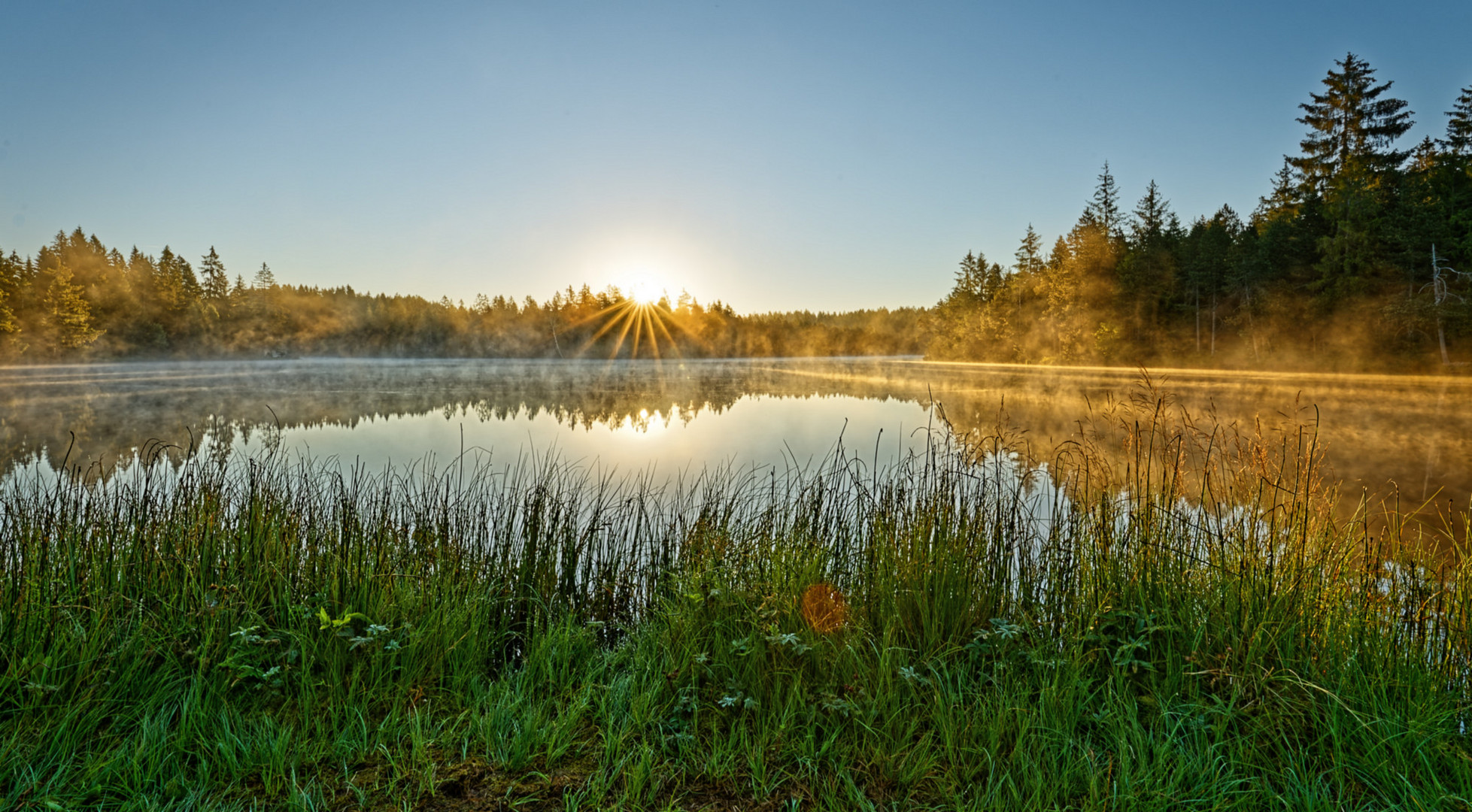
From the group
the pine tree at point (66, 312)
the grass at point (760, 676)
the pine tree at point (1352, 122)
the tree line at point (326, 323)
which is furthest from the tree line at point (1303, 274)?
the pine tree at point (66, 312)

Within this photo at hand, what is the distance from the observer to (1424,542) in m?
5.85

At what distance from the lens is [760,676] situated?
2.48 metres

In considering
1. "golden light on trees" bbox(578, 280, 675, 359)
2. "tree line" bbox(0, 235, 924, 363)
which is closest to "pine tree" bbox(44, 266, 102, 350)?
"tree line" bbox(0, 235, 924, 363)

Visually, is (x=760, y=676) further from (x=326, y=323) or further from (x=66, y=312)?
(x=326, y=323)

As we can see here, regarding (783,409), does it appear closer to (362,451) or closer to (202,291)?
(362,451)

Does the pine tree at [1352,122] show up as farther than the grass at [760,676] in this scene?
Yes

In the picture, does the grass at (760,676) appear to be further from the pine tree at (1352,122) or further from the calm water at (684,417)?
the pine tree at (1352,122)

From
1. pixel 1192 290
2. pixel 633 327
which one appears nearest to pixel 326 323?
pixel 633 327

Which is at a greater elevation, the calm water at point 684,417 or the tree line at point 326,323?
the tree line at point 326,323

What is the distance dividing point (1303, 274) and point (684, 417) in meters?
31.4

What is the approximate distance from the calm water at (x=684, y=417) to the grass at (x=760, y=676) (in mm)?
990

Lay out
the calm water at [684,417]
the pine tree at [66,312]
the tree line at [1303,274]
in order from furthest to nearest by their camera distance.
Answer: the pine tree at [66,312] → the tree line at [1303,274] → the calm water at [684,417]

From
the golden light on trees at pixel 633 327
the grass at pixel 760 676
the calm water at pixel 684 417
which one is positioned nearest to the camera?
the grass at pixel 760 676

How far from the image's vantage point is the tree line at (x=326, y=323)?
109 ft
